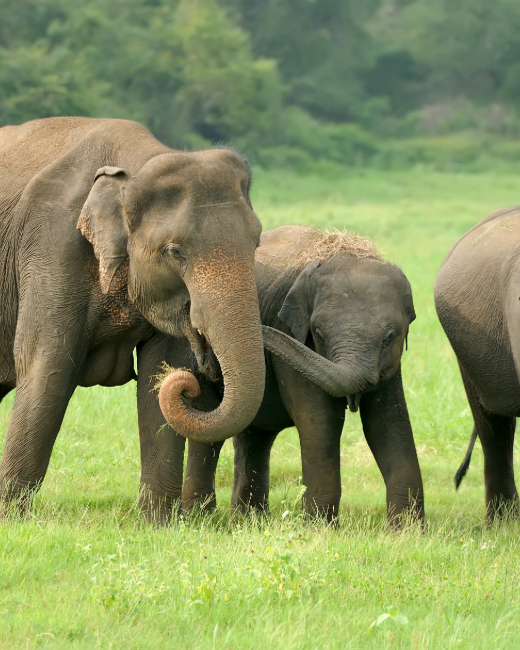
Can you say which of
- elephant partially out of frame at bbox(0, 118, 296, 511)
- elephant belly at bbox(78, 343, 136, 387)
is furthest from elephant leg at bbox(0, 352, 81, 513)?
elephant belly at bbox(78, 343, 136, 387)

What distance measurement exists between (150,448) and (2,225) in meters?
1.31

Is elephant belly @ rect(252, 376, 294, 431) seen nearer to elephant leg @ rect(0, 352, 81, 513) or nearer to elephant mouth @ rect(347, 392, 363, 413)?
elephant mouth @ rect(347, 392, 363, 413)

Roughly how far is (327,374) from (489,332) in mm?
1576

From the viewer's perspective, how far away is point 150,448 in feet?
19.0

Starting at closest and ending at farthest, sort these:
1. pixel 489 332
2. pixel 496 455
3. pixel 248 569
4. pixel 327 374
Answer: pixel 248 569
pixel 327 374
pixel 489 332
pixel 496 455

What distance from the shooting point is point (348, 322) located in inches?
235

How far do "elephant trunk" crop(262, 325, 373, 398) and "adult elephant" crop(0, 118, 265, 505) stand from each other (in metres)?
0.60

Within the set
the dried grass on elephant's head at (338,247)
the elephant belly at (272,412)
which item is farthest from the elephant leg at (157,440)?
the dried grass on elephant's head at (338,247)

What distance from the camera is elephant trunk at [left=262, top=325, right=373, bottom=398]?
5613 millimetres

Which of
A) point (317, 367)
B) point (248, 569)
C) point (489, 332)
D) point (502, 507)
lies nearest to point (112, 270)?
point (317, 367)

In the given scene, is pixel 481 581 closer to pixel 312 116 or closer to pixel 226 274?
pixel 226 274

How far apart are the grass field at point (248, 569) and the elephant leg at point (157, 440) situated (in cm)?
15

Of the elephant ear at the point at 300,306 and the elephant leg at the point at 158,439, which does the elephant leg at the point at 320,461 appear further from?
the elephant leg at the point at 158,439

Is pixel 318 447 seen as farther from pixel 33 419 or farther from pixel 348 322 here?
pixel 33 419
